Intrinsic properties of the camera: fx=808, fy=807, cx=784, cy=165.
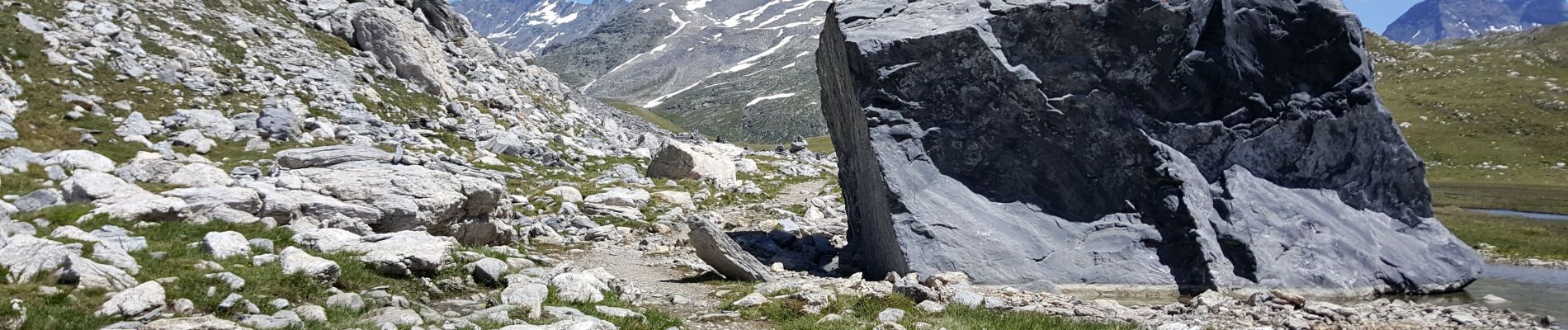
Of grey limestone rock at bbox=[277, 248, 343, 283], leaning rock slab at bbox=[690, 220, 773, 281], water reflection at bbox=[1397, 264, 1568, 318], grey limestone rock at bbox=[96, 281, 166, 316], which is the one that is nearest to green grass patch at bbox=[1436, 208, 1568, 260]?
water reflection at bbox=[1397, 264, 1568, 318]

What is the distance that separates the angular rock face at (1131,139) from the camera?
17.7 m

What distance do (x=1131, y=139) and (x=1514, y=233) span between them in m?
23.9

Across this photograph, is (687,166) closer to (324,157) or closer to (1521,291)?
(324,157)

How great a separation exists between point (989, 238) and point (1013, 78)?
12.0 feet

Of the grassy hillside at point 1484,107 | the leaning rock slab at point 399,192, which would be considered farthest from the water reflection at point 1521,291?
the grassy hillside at point 1484,107

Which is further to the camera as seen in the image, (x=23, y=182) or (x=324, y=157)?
(x=324, y=157)

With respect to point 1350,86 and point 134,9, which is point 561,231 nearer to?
point 1350,86

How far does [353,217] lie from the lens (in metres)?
15.9

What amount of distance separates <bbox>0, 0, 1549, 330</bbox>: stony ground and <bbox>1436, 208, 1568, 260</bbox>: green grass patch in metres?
14.8

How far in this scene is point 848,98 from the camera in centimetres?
1980

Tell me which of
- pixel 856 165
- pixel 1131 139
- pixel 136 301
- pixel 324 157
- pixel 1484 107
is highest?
pixel 1484 107

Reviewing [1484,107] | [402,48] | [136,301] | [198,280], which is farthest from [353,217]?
[1484,107]

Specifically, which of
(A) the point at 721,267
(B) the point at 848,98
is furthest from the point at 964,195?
(A) the point at 721,267

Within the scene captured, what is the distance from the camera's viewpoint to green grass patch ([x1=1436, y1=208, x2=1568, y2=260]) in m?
25.6
